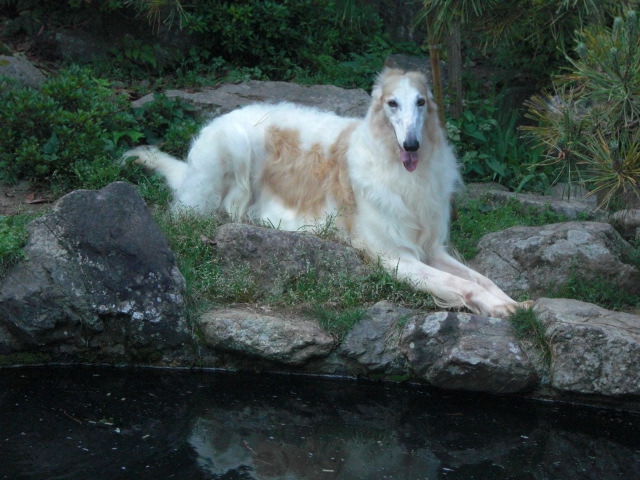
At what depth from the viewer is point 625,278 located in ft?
20.4

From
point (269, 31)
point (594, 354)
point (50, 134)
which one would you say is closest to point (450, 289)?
point (594, 354)

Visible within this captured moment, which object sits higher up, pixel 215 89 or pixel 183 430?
pixel 215 89

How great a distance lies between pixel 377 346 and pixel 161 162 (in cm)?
332

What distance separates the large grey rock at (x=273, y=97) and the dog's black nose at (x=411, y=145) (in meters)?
2.84

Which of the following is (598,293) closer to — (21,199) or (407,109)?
(407,109)

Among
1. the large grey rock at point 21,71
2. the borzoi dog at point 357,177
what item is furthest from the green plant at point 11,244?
the large grey rock at point 21,71

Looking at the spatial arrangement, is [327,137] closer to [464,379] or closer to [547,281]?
[547,281]

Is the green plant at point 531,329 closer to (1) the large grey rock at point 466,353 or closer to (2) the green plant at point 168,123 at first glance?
(1) the large grey rock at point 466,353

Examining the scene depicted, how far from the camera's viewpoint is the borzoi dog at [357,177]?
6363 millimetres

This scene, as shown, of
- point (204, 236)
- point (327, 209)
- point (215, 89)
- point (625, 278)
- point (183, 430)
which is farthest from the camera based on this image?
point (215, 89)

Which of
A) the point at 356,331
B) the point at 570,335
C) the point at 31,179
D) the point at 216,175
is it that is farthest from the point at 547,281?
the point at 31,179

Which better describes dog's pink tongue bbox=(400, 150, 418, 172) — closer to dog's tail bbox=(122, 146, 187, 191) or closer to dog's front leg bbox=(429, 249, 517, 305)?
dog's front leg bbox=(429, 249, 517, 305)

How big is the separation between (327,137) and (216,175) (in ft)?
3.27

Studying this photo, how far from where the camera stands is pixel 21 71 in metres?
8.54
